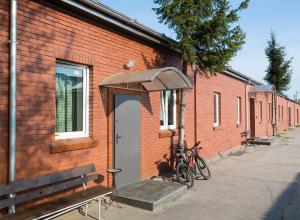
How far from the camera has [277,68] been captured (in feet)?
93.0

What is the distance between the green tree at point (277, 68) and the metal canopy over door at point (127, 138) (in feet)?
76.8

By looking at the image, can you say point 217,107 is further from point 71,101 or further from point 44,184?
point 44,184

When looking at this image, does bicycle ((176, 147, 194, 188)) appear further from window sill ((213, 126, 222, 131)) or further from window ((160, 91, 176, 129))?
window sill ((213, 126, 222, 131))

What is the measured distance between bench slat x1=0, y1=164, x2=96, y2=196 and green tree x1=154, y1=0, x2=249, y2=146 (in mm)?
3540

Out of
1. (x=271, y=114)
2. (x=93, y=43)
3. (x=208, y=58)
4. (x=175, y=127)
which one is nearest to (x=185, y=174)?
(x=175, y=127)

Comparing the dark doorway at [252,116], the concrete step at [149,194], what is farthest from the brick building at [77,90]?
the dark doorway at [252,116]

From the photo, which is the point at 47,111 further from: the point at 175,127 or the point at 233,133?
the point at 233,133

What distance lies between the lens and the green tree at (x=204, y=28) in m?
8.30

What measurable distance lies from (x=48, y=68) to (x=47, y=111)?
0.74m

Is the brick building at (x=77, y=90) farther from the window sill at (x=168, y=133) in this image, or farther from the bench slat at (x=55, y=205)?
the bench slat at (x=55, y=205)

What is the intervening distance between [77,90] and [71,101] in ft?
0.91

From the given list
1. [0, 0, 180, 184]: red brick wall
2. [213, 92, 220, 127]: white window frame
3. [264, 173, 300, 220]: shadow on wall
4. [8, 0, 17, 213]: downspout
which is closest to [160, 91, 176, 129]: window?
[0, 0, 180, 184]: red brick wall

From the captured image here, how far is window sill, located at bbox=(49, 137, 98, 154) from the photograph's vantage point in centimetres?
571

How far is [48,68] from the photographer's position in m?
5.66
